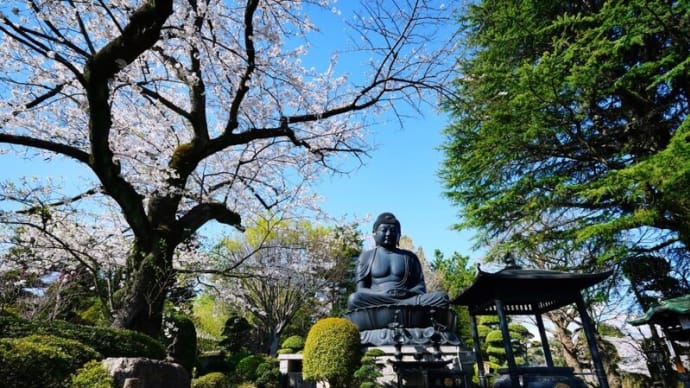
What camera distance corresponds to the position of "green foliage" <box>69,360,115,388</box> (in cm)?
294

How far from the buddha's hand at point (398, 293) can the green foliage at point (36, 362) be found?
523 cm

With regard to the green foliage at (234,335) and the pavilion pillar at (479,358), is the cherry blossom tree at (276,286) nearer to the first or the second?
the green foliage at (234,335)

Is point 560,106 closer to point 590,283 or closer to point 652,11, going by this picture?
point 652,11

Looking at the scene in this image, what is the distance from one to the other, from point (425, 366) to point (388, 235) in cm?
344

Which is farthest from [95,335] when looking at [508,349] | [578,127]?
[578,127]

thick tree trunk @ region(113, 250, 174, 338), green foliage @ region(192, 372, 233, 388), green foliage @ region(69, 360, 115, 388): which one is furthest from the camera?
green foliage @ region(192, 372, 233, 388)

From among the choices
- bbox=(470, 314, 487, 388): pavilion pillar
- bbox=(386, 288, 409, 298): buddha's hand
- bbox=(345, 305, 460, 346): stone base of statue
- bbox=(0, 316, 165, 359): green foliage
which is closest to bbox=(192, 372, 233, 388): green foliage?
bbox=(345, 305, 460, 346): stone base of statue

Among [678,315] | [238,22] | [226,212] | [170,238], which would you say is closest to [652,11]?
[678,315]

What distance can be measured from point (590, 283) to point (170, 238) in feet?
18.8

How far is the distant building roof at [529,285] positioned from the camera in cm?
447

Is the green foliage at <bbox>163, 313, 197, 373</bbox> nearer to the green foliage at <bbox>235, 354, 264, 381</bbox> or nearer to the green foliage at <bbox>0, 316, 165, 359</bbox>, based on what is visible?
the green foliage at <bbox>235, 354, 264, 381</bbox>

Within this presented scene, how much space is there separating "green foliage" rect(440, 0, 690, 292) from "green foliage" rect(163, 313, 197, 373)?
762 cm

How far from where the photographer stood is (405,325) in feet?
22.0

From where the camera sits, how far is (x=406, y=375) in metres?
5.60
